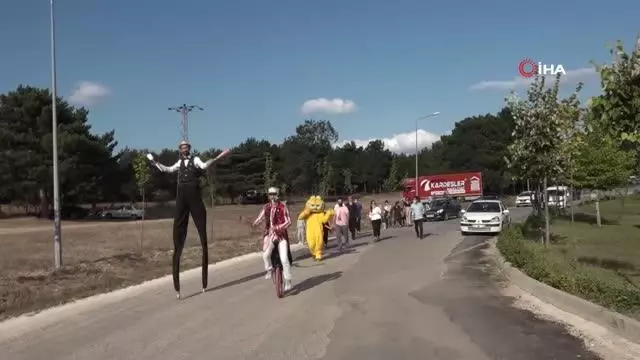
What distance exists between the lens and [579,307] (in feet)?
30.5

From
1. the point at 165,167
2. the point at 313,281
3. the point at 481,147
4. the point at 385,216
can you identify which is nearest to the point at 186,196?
the point at 165,167

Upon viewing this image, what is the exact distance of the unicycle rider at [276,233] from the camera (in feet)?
37.4

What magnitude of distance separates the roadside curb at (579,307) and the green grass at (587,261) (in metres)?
0.18

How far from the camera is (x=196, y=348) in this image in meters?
7.59

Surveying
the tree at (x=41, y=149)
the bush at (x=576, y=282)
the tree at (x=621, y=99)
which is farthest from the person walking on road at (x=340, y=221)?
the tree at (x=41, y=149)

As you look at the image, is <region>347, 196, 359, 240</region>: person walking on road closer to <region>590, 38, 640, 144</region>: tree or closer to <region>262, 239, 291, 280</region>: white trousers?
<region>262, 239, 291, 280</region>: white trousers

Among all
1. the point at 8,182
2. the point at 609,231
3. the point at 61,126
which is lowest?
the point at 609,231

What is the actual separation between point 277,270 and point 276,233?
2.09ft

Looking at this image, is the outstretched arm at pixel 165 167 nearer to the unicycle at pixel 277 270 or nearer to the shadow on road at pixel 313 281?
the unicycle at pixel 277 270

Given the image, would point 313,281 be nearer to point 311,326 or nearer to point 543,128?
point 311,326

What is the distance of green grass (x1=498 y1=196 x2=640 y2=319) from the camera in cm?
934

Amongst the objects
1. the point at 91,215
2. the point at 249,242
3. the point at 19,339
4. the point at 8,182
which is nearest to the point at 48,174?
the point at 8,182

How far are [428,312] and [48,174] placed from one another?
5652 centimetres

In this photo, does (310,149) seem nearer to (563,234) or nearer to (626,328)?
(563,234)
